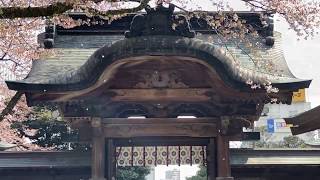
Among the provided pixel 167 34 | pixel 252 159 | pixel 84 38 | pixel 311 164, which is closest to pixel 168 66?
pixel 167 34

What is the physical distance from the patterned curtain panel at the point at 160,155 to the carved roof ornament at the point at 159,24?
318cm

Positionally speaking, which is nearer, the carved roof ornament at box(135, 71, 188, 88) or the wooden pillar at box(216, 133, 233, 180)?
the carved roof ornament at box(135, 71, 188, 88)

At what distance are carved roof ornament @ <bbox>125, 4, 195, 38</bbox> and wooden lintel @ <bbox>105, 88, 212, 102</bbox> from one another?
109 centimetres

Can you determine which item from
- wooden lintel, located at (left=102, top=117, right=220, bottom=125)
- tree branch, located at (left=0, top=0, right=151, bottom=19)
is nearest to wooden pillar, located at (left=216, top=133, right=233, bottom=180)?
wooden lintel, located at (left=102, top=117, right=220, bottom=125)

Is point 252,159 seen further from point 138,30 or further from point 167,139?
point 138,30

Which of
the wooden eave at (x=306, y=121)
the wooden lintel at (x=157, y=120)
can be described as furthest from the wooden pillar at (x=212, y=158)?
the wooden eave at (x=306, y=121)

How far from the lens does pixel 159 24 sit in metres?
7.96

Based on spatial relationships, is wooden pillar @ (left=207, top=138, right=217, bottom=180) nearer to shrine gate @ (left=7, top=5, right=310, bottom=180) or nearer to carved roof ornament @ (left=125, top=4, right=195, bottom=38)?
shrine gate @ (left=7, top=5, right=310, bottom=180)

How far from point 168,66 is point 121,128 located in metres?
1.73

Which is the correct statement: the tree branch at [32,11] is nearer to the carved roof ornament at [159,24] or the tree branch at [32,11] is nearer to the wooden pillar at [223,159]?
the carved roof ornament at [159,24]

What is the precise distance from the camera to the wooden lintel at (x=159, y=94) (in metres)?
8.37

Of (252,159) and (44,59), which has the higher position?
(44,59)

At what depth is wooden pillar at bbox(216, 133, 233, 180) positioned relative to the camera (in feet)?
28.9

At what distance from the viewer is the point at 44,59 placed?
982 cm
